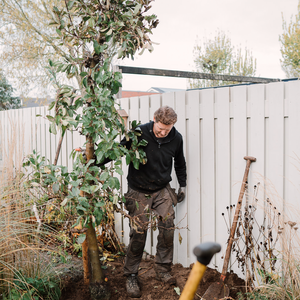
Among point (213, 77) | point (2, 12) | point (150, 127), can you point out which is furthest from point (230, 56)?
point (150, 127)

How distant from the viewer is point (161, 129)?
2867 millimetres

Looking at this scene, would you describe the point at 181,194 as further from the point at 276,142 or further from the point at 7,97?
the point at 7,97

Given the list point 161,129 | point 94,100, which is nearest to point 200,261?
point 94,100

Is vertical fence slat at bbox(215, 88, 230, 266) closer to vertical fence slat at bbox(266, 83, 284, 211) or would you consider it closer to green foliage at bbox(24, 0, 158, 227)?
vertical fence slat at bbox(266, 83, 284, 211)

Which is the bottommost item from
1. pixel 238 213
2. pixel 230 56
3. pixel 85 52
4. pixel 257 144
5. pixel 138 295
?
pixel 138 295

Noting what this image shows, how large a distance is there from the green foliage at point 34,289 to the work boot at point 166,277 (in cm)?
98

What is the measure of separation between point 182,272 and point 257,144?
1584 mm

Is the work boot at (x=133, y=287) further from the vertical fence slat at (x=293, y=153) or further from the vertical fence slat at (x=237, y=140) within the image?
the vertical fence slat at (x=293, y=153)

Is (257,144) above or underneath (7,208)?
above

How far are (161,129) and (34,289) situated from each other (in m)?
1.71

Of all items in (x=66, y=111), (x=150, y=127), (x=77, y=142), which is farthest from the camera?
(x=77, y=142)

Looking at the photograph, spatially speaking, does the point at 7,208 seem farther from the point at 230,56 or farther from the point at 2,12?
the point at 230,56

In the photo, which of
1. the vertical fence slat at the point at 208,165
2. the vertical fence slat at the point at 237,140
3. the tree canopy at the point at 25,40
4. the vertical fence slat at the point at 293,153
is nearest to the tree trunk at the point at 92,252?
the vertical fence slat at the point at 208,165

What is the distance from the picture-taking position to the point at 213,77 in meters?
4.83
